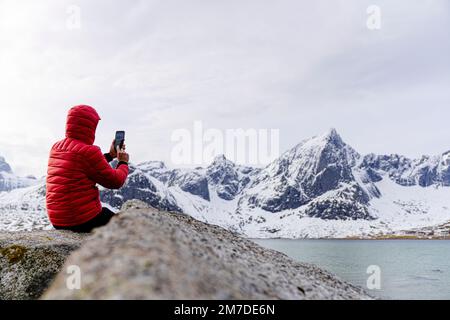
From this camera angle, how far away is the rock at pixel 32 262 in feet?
34.9

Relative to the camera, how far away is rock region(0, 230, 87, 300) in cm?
1064

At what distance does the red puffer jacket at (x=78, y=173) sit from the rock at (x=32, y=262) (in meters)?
1.14

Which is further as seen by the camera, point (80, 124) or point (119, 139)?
point (119, 139)

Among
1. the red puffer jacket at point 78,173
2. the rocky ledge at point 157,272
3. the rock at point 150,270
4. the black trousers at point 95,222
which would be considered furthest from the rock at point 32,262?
the rock at point 150,270

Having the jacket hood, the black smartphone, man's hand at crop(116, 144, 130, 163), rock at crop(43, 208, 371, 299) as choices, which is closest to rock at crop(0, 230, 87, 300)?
man's hand at crop(116, 144, 130, 163)

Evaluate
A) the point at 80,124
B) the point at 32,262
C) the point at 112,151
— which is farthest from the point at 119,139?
the point at 32,262

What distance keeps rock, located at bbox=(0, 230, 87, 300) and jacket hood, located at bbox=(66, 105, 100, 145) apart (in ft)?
11.4

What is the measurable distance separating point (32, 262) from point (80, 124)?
4563 millimetres

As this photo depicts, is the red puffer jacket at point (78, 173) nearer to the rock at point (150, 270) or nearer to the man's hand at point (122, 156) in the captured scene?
the man's hand at point (122, 156)

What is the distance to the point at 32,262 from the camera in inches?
436

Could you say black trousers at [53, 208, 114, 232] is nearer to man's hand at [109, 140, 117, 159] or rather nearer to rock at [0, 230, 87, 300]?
rock at [0, 230, 87, 300]

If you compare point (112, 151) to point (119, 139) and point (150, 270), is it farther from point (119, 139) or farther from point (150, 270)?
point (150, 270)

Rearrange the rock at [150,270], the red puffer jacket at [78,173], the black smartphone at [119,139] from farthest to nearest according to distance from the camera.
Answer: the black smartphone at [119,139]
the red puffer jacket at [78,173]
the rock at [150,270]
